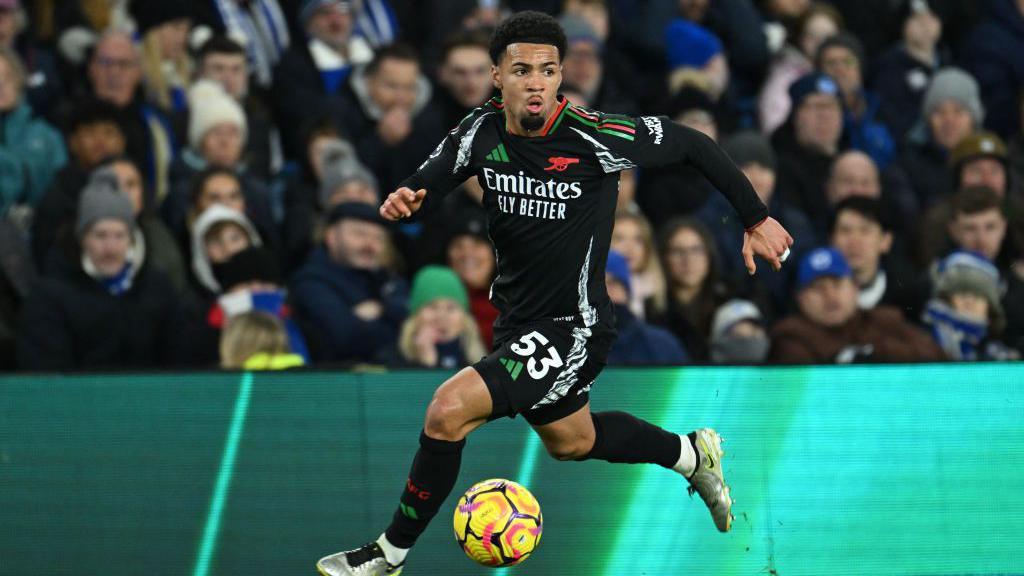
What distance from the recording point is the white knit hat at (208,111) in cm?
1086

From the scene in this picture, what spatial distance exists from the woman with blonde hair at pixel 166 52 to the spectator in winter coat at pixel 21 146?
98 cm

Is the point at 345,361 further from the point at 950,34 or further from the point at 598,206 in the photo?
the point at 950,34

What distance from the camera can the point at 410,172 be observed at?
1128cm

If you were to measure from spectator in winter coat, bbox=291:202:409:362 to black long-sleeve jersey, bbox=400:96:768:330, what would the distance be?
9.79ft

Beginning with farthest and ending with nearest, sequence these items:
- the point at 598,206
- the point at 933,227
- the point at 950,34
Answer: the point at 950,34, the point at 933,227, the point at 598,206

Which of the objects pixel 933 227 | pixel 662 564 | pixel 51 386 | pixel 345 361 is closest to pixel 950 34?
pixel 933 227

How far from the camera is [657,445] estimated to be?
7.40 meters

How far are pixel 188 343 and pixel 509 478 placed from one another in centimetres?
258

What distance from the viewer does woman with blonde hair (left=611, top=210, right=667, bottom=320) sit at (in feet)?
34.3

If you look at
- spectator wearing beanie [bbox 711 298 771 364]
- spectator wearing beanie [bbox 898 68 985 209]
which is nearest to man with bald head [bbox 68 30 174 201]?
spectator wearing beanie [bbox 711 298 771 364]

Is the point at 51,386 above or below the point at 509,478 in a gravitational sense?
above

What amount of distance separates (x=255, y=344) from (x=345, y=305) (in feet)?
3.56

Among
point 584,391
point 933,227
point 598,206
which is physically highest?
point 598,206

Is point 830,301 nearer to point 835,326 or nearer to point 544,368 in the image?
point 835,326
